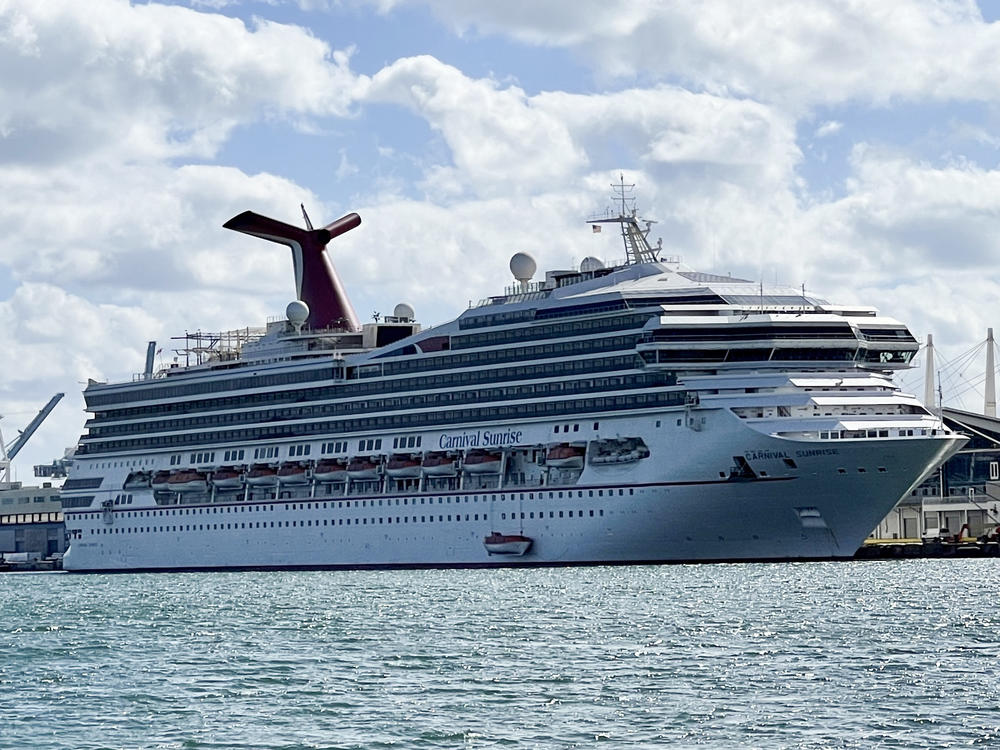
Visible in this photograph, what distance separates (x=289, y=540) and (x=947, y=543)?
35418 millimetres

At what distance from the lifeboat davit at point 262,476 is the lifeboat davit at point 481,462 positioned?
50.9ft

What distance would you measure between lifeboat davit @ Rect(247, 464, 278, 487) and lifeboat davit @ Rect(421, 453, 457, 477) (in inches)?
489

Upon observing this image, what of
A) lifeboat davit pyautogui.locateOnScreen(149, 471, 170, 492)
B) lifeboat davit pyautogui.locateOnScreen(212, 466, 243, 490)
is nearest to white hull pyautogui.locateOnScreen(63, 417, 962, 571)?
lifeboat davit pyautogui.locateOnScreen(212, 466, 243, 490)

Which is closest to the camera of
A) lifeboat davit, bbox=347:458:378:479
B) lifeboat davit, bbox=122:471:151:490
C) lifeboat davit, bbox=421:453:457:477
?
lifeboat davit, bbox=421:453:457:477

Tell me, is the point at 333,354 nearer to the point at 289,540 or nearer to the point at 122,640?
the point at 289,540

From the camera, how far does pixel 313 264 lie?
4852 inches

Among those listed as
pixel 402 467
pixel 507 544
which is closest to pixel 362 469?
pixel 402 467

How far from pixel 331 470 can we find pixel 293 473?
3.17 meters

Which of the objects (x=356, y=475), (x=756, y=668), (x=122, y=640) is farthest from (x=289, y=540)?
(x=756, y=668)

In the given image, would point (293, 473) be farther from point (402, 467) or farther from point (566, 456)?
point (566, 456)

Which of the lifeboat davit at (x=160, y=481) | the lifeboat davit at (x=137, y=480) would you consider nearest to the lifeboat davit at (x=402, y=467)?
the lifeboat davit at (x=160, y=481)

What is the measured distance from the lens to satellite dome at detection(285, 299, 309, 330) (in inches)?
4488

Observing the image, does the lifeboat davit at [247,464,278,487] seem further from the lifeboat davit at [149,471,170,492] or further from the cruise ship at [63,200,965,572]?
the lifeboat davit at [149,471,170,492]

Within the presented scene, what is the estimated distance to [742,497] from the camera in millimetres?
85562
